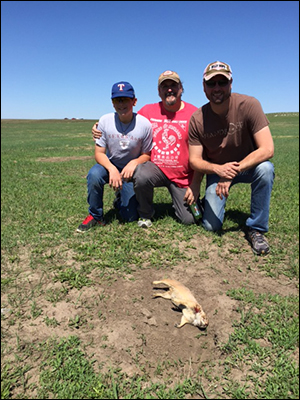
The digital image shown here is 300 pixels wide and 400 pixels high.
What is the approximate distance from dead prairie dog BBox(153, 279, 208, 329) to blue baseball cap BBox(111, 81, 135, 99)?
2.22 metres

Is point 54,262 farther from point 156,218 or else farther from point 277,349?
point 277,349

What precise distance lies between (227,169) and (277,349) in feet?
6.03

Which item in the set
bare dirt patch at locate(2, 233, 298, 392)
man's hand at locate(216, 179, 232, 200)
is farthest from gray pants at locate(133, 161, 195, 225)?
bare dirt patch at locate(2, 233, 298, 392)

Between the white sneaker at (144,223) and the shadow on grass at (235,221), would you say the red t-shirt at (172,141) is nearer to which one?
the white sneaker at (144,223)

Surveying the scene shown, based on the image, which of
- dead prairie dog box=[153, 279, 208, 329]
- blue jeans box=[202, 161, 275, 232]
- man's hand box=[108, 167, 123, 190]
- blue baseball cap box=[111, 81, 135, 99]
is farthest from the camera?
man's hand box=[108, 167, 123, 190]

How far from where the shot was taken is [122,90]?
3629 millimetres

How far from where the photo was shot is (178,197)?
4.12 metres

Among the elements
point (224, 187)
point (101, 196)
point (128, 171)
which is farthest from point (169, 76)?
point (101, 196)

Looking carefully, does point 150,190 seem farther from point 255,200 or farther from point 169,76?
point 169,76

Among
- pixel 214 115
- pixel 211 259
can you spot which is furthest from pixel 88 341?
pixel 214 115

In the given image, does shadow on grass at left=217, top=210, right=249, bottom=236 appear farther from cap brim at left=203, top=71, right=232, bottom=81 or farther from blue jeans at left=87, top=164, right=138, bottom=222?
cap brim at left=203, top=71, right=232, bottom=81

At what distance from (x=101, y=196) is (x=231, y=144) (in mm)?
1751

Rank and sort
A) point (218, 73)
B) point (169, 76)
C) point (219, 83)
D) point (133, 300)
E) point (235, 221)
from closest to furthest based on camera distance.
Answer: point (133, 300), point (218, 73), point (219, 83), point (169, 76), point (235, 221)

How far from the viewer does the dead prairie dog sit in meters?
2.30
